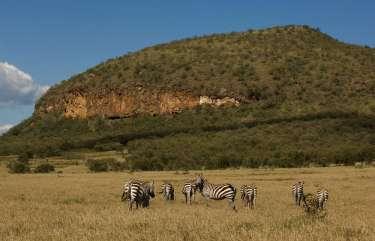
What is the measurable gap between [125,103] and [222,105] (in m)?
16.4

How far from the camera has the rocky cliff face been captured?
99250mm

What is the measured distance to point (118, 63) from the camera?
117 m

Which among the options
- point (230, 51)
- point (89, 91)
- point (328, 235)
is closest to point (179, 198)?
point (328, 235)

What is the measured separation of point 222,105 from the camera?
96.9 metres

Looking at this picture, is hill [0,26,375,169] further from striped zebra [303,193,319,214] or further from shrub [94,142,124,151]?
striped zebra [303,193,319,214]

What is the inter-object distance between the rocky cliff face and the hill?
0.17 meters

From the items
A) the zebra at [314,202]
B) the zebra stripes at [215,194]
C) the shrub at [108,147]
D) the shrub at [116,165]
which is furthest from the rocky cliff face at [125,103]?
the zebra at [314,202]

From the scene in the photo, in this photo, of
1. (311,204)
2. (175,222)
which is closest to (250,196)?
(311,204)

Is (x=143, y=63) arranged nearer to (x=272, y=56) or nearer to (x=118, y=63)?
(x=118, y=63)

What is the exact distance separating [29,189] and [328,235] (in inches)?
906

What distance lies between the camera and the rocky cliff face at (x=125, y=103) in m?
99.2

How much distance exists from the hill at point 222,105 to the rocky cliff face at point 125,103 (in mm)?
167

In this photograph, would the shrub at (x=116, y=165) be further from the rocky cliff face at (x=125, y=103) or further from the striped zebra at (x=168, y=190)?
the rocky cliff face at (x=125, y=103)

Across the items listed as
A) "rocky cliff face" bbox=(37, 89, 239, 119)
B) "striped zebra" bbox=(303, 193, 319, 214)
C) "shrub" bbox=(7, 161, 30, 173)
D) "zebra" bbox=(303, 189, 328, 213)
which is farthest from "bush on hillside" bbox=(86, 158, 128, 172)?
"rocky cliff face" bbox=(37, 89, 239, 119)
